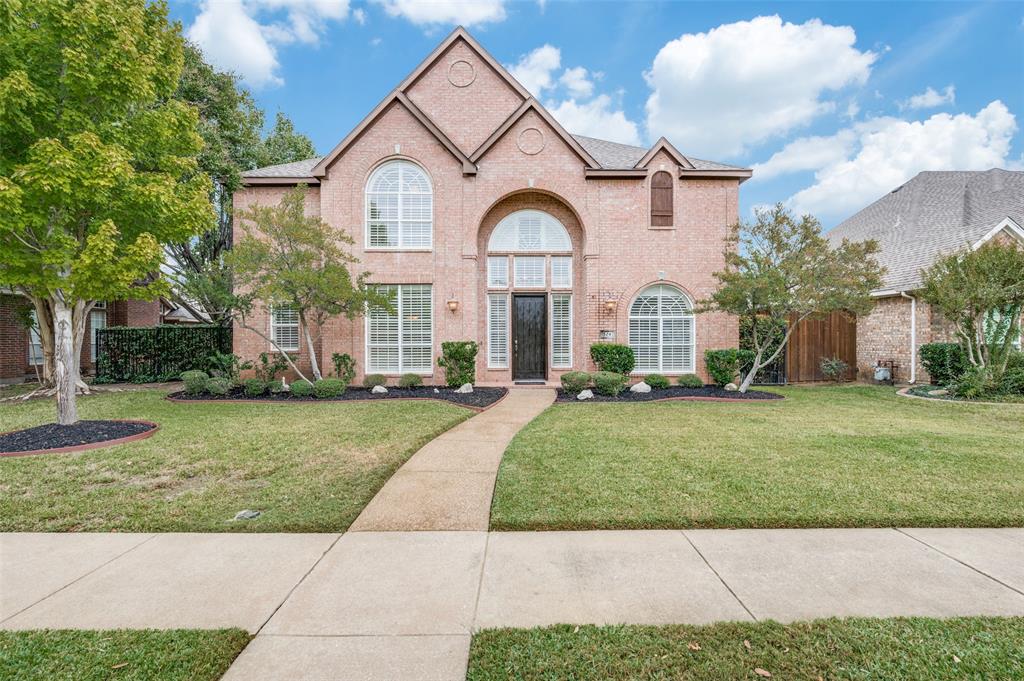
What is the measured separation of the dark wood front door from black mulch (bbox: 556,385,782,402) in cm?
198

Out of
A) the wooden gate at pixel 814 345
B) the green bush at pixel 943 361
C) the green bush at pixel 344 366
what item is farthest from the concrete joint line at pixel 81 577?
Answer: the green bush at pixel 943 361

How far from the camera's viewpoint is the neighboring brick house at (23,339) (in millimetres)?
14977

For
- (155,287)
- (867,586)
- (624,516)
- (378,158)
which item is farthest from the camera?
(378,158)

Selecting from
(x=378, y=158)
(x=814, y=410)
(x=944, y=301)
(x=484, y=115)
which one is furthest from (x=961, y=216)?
(x=378, y=158)

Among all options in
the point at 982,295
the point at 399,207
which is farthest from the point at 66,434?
the point at 982,295

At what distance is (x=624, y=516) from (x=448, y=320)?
10048 millimetres

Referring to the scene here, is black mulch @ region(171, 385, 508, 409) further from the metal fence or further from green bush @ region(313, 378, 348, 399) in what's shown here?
the metal fence

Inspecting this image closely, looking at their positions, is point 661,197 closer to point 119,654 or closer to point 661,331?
point 661,331

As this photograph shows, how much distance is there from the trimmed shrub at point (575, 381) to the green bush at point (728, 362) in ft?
14.1

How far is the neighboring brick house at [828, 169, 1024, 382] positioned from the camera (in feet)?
44.7

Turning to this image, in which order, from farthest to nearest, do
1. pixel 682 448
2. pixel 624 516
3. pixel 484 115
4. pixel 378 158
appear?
pixel 484 115
pixel 378 158
pixel 682 448
pixel 624 516

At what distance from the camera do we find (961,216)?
19.3m

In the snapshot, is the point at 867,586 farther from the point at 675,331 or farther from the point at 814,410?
the point at 675,331

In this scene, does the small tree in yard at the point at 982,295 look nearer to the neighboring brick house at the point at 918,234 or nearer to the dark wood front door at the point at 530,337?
the neighboring brick house at the point at 918,234
